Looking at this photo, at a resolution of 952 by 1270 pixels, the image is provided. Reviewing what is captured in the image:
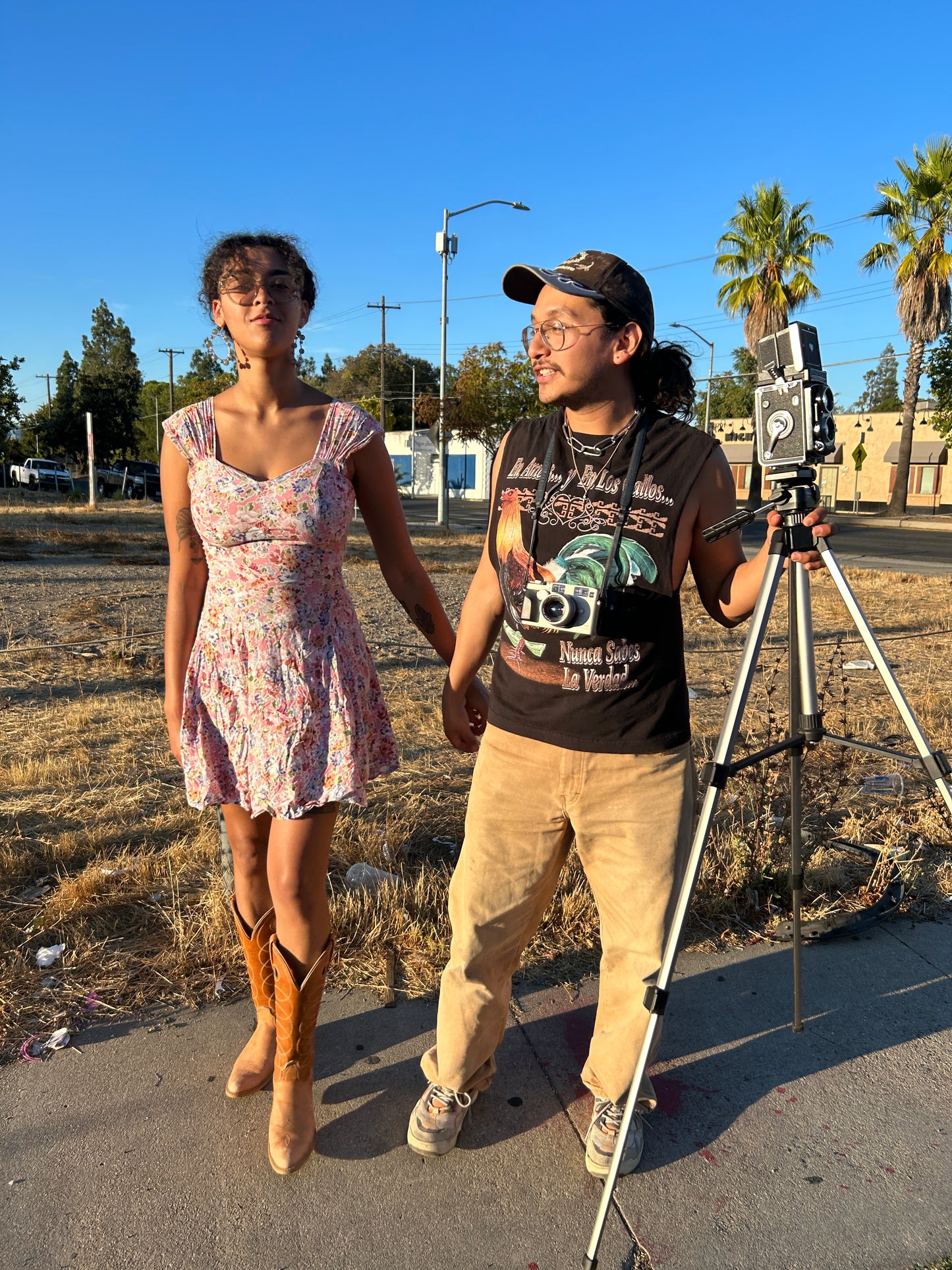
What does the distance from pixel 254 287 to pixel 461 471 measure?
55771 mm

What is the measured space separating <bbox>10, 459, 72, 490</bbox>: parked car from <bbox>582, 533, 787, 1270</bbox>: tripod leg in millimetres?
43439

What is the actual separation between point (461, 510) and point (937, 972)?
37.5m

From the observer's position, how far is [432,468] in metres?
57.6

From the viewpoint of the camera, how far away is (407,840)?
3.62 m

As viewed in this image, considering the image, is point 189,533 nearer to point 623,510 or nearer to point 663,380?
point 623,510

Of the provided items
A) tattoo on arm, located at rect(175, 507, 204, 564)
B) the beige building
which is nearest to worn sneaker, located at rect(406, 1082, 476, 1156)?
tattoo on arm, located at rect(175, 507, 204, 564)

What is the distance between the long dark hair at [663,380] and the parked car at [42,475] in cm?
4301

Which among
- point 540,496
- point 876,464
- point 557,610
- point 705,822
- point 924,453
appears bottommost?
point 705,822

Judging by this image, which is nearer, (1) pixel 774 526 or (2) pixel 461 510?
(1) pixel 774 526

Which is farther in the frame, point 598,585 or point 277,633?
point 277,633

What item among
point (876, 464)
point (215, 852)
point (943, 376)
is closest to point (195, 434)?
point (215, 852)

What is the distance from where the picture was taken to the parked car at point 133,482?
1390 inches

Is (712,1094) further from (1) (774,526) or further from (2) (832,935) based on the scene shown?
(1) (774,526)

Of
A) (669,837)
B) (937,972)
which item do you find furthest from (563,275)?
(937,972)
